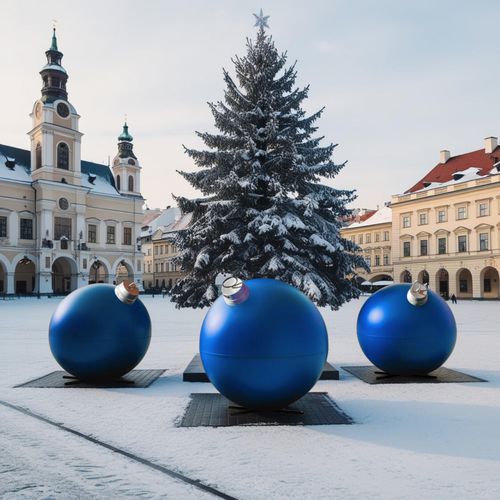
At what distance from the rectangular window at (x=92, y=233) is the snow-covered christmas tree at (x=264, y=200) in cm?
4814

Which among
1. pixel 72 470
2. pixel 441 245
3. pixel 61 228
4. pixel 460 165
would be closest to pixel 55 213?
pixel 61 228

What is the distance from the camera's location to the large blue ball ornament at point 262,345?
20.4ft

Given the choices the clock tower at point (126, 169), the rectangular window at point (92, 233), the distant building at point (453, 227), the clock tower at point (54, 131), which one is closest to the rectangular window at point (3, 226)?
the clock tower at point (54, 131)

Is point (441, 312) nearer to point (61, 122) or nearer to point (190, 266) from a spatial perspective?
point (190, 266)

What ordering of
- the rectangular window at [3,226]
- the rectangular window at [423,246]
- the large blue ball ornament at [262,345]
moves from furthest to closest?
the rectangular window at [423,246]
the rectangular window at [3,226]
the large blue ball ornament at [262,345]

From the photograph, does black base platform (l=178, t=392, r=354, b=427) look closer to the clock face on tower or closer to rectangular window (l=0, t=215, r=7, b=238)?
rectangular window (l=0, t=215, r=7, b=238)

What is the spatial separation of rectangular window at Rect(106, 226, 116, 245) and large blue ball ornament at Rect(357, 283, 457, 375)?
6136 cm

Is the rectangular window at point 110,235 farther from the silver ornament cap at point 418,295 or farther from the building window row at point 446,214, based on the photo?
the silver ornament cap at point 418,295

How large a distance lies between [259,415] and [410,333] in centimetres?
333

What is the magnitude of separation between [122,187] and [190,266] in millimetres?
55514

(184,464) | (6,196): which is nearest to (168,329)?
(184,464)

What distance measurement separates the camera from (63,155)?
6197 centimetres

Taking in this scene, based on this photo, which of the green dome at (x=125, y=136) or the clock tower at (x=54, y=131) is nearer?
the clock tower at (x=54, y=131)

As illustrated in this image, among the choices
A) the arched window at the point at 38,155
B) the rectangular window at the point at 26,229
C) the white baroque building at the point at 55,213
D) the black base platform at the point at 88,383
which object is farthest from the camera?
the arched window at the point at 38,155
